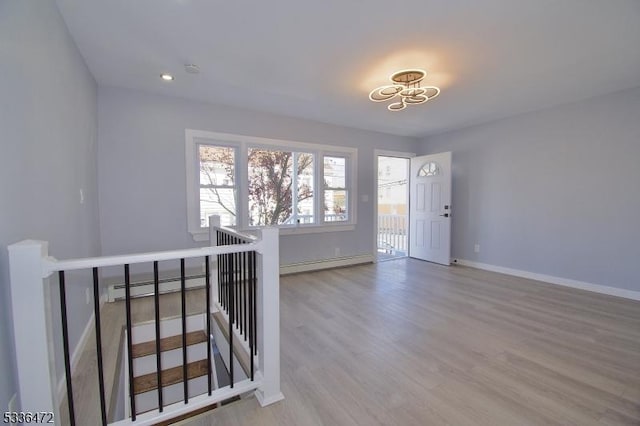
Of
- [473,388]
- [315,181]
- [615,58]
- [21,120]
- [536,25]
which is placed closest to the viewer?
[21,120]

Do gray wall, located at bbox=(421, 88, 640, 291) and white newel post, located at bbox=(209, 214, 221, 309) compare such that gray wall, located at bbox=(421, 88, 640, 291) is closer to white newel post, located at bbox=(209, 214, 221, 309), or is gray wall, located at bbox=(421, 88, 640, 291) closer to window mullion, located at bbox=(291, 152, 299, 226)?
window mullion, located at bbox=(291, 152, 299, 226)

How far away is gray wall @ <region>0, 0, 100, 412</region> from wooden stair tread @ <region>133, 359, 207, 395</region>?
28.5 inches

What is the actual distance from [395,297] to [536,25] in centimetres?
279

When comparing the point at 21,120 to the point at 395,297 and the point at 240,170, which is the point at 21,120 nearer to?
the point at 240,170

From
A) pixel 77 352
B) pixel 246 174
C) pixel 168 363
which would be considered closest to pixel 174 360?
pixel 168 363

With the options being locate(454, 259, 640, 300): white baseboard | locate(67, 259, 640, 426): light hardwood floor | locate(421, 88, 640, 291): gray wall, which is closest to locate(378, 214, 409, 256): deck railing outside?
locate(421, 88, 640, 291): gray wall

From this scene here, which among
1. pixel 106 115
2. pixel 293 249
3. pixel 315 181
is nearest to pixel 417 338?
pixel 293 249

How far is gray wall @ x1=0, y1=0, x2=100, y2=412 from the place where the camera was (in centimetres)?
118

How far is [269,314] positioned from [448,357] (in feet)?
4.68

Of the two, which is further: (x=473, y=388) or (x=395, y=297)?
(x=395, y=297)

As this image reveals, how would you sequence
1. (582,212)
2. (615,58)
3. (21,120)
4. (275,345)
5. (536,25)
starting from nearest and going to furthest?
(21,120) < (275,345) < (536,25) < (615,58) < (582,212)

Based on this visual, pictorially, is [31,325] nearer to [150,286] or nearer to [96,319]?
[96,319]

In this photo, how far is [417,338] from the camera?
234 cm

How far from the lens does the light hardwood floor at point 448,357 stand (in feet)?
5.00
